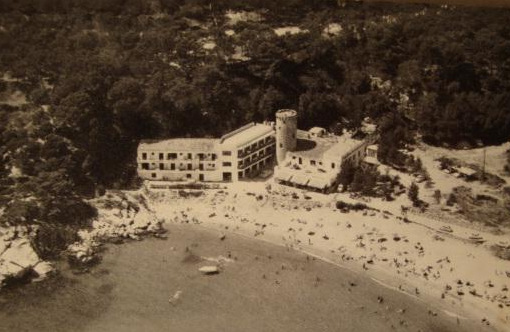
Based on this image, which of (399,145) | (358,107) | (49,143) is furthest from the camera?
(358,107)

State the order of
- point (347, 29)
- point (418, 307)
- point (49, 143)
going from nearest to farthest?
point (418, 307) < point (49, 143) < point (347, 29)

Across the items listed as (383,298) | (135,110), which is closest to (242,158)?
(135,110)

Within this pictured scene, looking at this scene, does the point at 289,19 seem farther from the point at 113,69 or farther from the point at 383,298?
the point at 383,298

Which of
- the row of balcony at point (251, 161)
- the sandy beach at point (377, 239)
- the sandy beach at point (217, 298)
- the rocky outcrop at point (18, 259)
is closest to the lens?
the sandy beach at point (217, 298)

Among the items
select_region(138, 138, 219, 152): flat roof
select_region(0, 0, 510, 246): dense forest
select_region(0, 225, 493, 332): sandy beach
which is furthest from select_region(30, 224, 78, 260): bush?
select_region(138, 138, 219, 152): flat roof

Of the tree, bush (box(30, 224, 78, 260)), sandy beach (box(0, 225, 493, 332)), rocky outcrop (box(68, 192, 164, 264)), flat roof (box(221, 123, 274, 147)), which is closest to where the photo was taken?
sandy beach (box(0, 225, 493, 332))

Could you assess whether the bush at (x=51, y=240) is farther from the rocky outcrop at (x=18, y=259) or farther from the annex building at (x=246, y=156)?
the annex building at (x=246, y=156)

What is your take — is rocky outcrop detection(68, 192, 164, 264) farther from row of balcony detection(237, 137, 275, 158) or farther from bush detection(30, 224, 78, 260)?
row of balcony detection(237, 137, 275, 158)

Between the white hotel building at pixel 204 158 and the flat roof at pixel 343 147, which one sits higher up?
the flat roof at pixel 343 147

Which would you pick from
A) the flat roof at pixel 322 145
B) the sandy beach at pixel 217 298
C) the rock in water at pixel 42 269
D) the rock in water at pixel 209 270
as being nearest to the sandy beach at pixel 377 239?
the sandy beach at pixel 217 298
